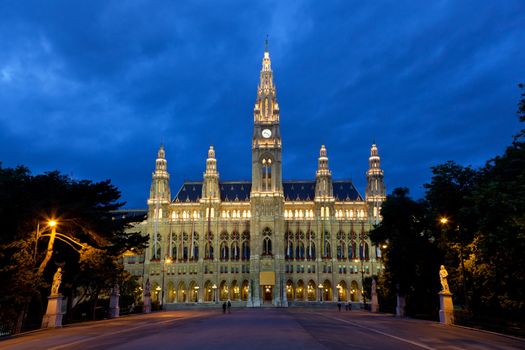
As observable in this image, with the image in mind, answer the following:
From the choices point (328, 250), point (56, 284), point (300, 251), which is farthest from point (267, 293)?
point (56, 284)

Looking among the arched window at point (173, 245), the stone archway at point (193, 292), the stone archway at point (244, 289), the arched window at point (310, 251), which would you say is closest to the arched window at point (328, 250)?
the arched window at point (310, 251)

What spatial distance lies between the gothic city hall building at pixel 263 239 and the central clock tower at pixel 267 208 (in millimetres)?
245

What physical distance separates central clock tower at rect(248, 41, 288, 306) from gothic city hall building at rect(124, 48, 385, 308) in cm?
25

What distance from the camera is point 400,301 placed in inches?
2219

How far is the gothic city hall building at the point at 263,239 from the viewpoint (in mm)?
120500

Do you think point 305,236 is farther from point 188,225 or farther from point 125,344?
point 125,344

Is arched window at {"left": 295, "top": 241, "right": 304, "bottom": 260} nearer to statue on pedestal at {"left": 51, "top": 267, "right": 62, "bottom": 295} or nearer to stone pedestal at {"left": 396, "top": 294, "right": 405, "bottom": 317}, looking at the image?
stone pedestal at {"left": 396, "top": 294, "right": 405, "bottom": 317}

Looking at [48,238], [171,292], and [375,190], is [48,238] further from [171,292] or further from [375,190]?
[375,190]

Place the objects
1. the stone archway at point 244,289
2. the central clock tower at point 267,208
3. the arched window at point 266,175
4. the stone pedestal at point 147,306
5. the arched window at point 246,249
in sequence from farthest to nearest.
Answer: the arched window at point 266,175 → the arched window at point 246,249 → the stone archway at point 244,289 → the central clock tower at point 267,208 → the stone pedestal at point 147,306

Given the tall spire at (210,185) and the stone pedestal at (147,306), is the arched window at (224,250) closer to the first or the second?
the tall spire at (210,185)

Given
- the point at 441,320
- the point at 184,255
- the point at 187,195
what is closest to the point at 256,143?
the point at 187,195

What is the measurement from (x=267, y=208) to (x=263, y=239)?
7.76 meters

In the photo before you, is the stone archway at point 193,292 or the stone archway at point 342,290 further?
the stone archway at point 193,292

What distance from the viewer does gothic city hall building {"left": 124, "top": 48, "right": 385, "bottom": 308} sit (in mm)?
120500
